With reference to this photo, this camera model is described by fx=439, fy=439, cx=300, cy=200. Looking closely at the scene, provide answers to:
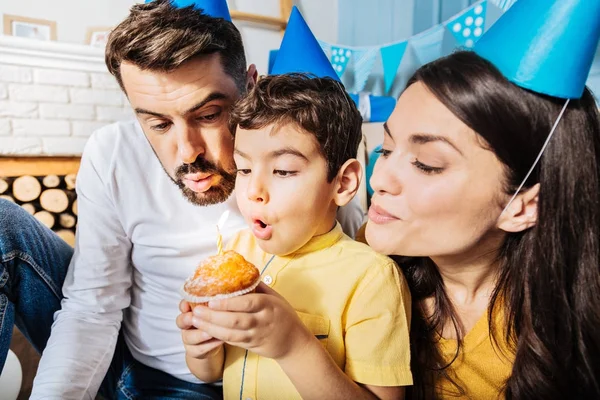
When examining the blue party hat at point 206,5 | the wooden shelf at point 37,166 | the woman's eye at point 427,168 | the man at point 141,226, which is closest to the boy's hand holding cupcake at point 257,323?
the woman's eye at point 427,168

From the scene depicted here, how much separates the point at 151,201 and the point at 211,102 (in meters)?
0.37

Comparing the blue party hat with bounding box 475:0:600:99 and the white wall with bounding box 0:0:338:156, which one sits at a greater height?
the blue party hat with bounding box 475:0:600:99

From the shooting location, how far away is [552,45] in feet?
2.52

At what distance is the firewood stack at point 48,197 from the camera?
9.32ft

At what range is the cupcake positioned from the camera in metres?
0.74

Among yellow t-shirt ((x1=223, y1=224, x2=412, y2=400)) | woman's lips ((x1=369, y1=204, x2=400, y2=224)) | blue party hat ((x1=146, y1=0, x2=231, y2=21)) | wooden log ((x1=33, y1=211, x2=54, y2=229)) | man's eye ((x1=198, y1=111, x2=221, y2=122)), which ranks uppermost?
blue party hat ((x1=146, y1=0, x2=231, y2=21))

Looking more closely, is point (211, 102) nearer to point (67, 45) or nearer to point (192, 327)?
point (192, 327)

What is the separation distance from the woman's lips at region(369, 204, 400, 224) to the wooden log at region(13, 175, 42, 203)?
272cm

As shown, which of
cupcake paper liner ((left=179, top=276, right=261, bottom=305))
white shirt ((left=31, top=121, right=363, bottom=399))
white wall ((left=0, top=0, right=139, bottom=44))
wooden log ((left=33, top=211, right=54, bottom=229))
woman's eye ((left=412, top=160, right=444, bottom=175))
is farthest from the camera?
wooden log ((left=33, top=211, right=54, bottom=229))

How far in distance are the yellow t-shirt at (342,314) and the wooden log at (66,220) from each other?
95.5 inches

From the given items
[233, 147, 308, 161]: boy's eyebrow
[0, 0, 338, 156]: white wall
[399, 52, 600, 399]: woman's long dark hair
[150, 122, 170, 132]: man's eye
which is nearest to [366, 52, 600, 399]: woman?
[399, 52, 600, 399]: woman's long dark hair

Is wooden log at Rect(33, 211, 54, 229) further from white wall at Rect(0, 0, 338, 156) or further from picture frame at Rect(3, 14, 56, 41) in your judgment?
picture frame at Rect(3, 14, 56, 41)

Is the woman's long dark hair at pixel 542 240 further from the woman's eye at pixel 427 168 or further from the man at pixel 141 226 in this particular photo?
the man at pixel 141 226

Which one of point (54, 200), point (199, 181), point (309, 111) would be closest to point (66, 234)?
point (54, 200)
